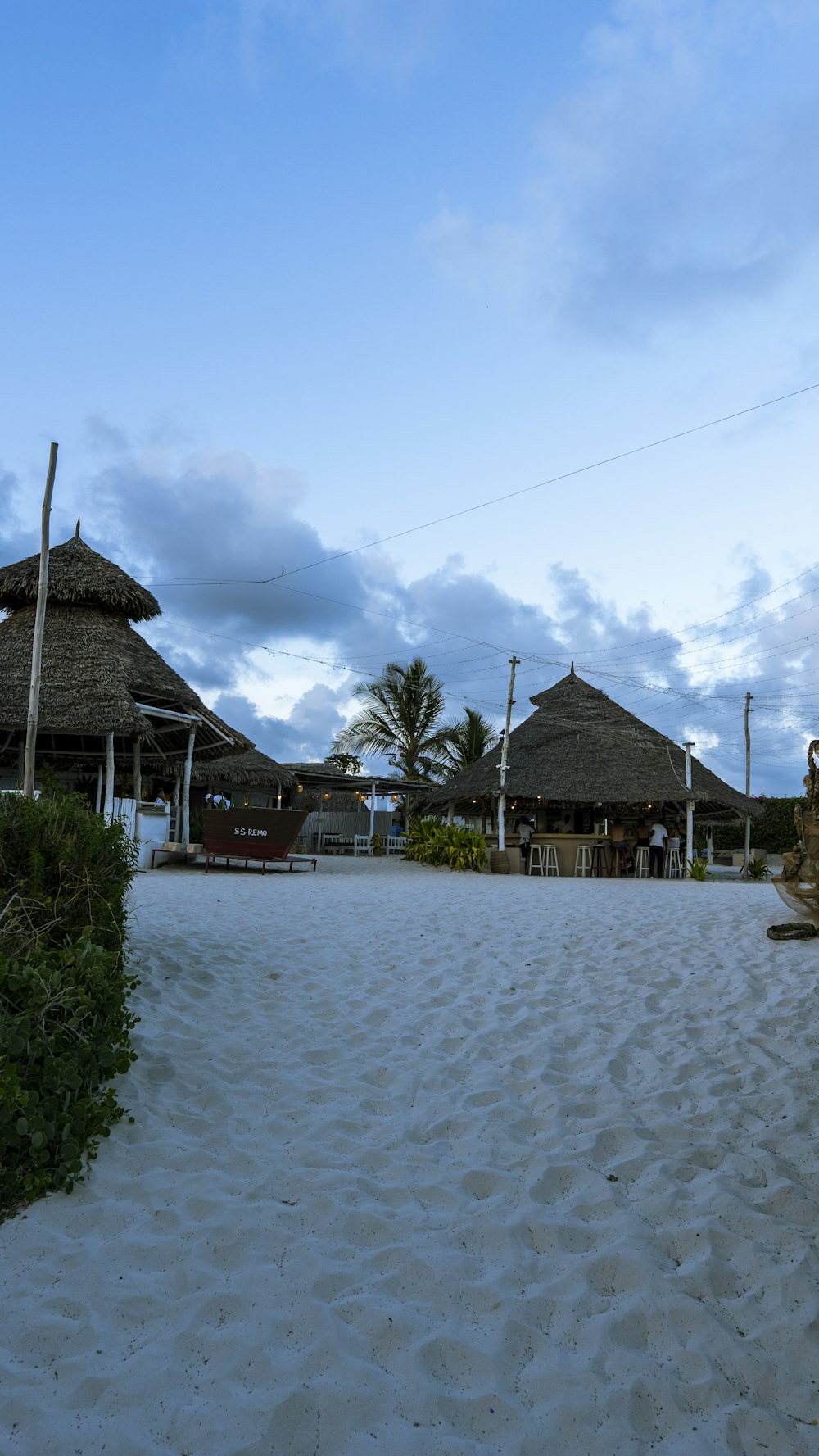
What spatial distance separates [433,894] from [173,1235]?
7.65m

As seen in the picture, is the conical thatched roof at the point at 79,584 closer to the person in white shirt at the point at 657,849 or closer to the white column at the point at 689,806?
the person in white shirt at the point at 657,849

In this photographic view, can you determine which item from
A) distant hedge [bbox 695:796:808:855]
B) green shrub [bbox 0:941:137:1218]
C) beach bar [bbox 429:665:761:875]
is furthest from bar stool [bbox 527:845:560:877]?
green shrub [bbox 0:941:137:1218]

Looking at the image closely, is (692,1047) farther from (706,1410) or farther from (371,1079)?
(706,1410)

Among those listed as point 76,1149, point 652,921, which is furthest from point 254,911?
point 76,1149

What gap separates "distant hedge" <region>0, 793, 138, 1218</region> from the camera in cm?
298

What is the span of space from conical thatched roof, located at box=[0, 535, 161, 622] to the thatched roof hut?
0.02 m

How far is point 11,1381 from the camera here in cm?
219

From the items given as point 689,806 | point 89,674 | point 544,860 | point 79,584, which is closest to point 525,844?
point 544,860

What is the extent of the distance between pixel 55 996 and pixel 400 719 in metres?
23.7

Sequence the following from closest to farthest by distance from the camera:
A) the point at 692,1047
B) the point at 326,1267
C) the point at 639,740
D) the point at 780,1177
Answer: the point at 326,1267 < the point at 780,1177 < the point at 692,1047 < the point at 639,740

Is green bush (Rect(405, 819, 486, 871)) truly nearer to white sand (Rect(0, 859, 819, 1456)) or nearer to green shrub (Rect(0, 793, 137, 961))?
white sand (Rect(0, 859, 819, 1456))

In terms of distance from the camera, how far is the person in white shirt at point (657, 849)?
1770 cm

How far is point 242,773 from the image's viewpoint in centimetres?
2323

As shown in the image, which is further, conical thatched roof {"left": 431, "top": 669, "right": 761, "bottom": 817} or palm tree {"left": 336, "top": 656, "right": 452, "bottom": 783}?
palm tree {"left": 336, "top": 656, "right": 452, "bottom": 783}
